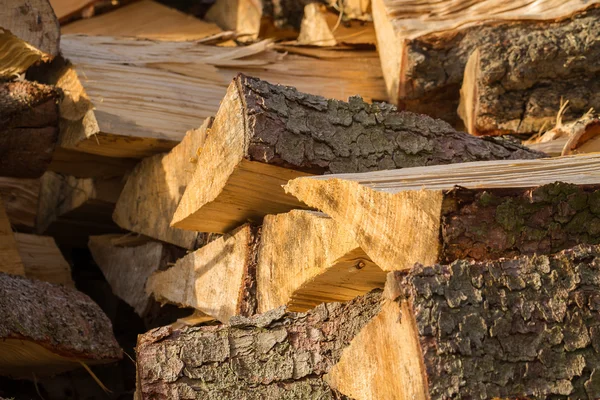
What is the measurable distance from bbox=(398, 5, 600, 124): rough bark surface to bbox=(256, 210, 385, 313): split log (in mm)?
1134

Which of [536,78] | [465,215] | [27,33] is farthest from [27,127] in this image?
[465,215]

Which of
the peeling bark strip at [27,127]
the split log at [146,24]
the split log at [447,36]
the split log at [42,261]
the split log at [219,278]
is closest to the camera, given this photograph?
the split log at [219,278]

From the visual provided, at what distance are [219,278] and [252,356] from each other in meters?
0.60

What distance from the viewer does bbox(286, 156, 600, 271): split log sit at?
1439 millimetres

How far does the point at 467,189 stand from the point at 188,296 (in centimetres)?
138

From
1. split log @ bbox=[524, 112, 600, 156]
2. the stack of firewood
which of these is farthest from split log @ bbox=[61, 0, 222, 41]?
split log @ bbox=[524, 112, 600, 156]

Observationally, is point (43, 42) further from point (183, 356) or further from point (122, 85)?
point (183, 356)

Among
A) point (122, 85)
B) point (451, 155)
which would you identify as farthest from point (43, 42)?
point (451, 155)

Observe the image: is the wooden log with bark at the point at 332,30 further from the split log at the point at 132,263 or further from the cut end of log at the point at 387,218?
the cut end of log at the point at 387,218

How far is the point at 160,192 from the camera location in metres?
2.87

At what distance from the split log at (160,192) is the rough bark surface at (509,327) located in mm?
1238

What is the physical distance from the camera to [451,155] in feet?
6.91

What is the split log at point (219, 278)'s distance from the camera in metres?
2.25

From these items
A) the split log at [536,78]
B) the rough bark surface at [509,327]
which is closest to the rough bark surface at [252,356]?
the rough bark surface at [509,327]
